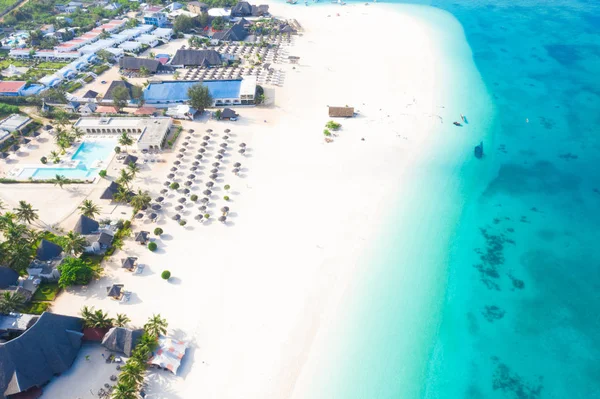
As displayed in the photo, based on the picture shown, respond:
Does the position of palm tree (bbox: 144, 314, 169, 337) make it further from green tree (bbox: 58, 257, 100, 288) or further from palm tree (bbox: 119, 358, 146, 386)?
green tree (bbox: 58, 257, 100, 288)

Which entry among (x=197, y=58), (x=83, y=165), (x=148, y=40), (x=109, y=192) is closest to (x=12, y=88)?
(x=83, y=165)

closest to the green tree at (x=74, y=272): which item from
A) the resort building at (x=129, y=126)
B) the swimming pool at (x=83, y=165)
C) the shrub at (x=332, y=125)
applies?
the swimming pool at (x=83, y=165)

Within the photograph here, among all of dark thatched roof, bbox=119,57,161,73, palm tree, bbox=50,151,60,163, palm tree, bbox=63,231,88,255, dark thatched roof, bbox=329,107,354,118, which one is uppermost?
dark thatched roof, bbox=119,57,161,73

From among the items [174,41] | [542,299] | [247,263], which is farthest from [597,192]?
[174,41]

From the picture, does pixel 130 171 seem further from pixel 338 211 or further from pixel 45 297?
pixel 338 211

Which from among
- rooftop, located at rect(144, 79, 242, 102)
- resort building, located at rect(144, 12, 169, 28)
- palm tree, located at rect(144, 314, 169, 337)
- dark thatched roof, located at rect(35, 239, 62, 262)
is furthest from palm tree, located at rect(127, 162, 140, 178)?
resort building, located at rect(144, 12, 169, 28)

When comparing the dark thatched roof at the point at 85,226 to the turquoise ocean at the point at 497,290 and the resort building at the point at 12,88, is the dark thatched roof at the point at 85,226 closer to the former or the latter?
the turquoise ocean at the point at 497,290
